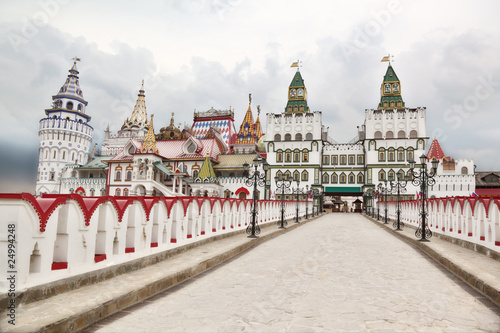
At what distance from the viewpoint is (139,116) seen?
71.9 meters

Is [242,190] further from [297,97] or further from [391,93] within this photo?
[391,93]

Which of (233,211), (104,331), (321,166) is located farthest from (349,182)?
(104,331)

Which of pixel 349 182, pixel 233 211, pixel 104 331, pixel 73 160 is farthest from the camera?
pixel 73 160

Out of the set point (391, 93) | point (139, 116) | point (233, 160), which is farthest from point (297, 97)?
point (139, 116)

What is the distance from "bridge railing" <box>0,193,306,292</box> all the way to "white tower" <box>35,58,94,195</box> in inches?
2153

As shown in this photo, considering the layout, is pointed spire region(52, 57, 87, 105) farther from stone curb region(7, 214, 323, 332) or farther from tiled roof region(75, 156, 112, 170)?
stone curb region(7, 214, 323, 332)

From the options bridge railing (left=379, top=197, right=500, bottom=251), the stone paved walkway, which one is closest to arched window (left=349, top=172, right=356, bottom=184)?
bridge railing (left=379, top=197, right=500, bottom=251)

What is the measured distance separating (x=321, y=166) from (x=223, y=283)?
46.1m

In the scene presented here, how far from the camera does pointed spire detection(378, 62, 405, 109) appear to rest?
50.1 meters

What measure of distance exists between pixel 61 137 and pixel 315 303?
60.6 metres

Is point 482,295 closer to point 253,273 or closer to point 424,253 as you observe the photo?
point 253,273

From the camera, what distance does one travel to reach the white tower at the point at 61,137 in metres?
54.9

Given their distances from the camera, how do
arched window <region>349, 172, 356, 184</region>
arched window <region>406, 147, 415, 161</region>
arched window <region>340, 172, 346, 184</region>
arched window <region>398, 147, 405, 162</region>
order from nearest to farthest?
1. arched window <region>406, 147, 415, 161</region>
2. arched window <region>398, 147, 405, 162</region>
3. arched window <region>349, 172, 356, 184</region>
4. arched window <region>340, 172, 346, 184</region>

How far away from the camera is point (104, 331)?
369 cm
